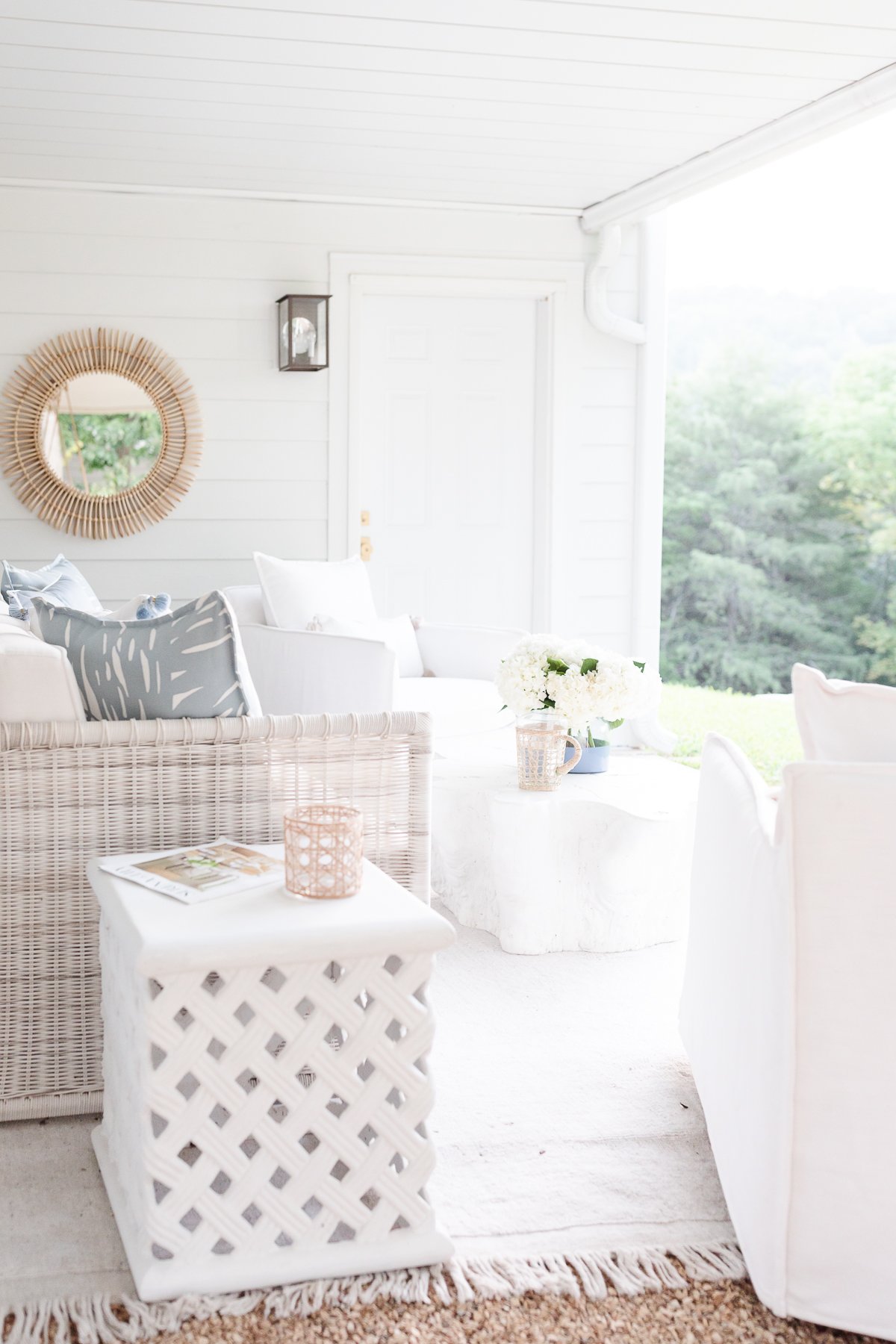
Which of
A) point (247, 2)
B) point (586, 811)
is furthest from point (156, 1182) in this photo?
point (247, 2)

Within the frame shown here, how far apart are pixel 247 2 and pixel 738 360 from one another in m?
8.90

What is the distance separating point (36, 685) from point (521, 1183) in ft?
3.84

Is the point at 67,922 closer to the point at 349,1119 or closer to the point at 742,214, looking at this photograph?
the point at 349,1119

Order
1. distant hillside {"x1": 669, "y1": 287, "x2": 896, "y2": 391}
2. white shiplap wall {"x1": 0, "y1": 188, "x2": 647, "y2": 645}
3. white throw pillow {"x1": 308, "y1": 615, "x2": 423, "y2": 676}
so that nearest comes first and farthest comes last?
white throw pillow {"x1": 308, "y1": 615, "x2": 423, "y2": 676} < white shiplap wall {"x1": 0, "y1": 188, "x2": 647, "y2": 645} < distant hillside {"x1": 669, "y1": 287, "x2": 896, "y2": 391}

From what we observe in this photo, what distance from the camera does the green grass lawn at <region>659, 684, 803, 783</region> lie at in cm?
642

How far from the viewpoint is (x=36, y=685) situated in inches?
85.0

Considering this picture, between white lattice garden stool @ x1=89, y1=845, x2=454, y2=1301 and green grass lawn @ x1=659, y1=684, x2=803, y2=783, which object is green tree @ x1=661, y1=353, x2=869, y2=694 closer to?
green grass lawn @ x1=659, y1=684, x2=803, y2=783

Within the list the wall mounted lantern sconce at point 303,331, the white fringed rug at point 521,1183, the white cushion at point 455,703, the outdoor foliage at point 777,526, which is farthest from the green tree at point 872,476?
the white fringed rug at point 521,1183

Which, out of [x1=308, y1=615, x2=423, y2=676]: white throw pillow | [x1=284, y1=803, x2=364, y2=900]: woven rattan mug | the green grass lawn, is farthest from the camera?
the green grass lawn

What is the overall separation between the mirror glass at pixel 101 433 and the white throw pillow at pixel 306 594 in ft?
3.40

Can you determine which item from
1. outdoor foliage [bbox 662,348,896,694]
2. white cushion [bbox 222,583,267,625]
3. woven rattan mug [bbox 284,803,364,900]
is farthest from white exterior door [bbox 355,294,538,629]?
outdoor foliage [bbox 662,348,896,694]

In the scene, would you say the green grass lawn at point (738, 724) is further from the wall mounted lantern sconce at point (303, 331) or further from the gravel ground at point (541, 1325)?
the gravel ground at point (541, 1325)

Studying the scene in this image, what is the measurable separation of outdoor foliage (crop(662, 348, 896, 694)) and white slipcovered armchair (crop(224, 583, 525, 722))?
21.2 ft

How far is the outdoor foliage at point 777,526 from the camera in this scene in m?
10.7
